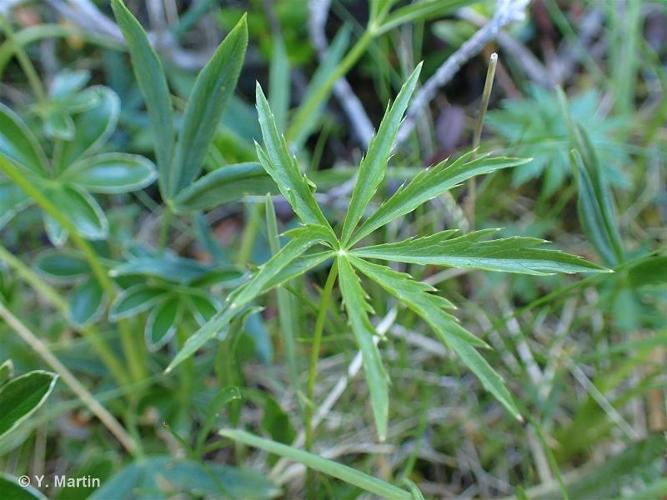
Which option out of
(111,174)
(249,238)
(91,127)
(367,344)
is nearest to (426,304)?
(367,344)

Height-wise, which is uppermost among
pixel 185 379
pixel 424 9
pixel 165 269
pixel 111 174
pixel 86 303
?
pixel 424 9

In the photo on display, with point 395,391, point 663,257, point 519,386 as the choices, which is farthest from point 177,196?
point 519,386

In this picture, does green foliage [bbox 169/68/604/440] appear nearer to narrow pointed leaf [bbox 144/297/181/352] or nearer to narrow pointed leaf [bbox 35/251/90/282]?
narrow pointed leaf [bbox 144/297/181/352]

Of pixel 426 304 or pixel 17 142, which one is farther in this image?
pixel 17 142

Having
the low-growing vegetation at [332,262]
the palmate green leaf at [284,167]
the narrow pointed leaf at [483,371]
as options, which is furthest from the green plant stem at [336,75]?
the narrow pointed leaf at [483,371]

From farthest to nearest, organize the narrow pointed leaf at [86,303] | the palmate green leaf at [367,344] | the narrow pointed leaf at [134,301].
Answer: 1. the narrow pointed leaf at [86,303]
2. the narrow pointed leaf at [134,301]
3. the palmate green leaf at [367,344]

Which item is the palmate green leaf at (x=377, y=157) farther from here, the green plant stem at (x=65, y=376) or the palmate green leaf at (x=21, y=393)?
the green plant stem at (x=65, y=376)

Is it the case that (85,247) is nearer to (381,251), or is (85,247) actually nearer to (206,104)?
(206,104)
